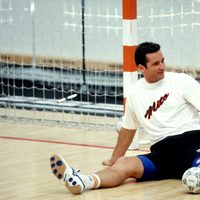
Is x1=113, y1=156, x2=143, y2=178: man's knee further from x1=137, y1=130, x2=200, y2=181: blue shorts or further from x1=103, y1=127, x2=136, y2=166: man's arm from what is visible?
x1=103, y1=127, x2=136, y2=166: man's arm

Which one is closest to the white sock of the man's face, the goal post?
the man's face

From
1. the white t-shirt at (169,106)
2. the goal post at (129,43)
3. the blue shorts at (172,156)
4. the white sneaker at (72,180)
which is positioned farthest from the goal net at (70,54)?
the white sneaker at (72,180)

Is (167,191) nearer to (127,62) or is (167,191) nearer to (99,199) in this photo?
(99,199)

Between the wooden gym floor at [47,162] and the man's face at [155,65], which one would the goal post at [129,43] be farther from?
the man's face at [155,65]

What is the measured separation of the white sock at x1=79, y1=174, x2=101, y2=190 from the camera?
606cm

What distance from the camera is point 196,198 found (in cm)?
585

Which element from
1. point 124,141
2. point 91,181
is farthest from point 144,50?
point 91,181

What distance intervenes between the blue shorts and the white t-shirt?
66mm

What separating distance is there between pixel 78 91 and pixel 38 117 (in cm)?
102

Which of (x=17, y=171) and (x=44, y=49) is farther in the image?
(x=44, y=49)

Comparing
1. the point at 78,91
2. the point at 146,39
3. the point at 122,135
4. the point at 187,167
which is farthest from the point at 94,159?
the point at 78,91

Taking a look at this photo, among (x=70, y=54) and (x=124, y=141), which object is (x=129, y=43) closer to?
(x=124, y=141)

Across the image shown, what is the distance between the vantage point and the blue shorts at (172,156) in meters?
6.35

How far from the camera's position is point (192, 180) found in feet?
19.5
